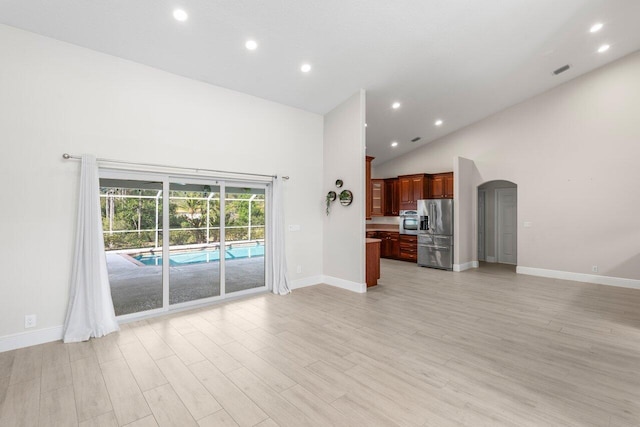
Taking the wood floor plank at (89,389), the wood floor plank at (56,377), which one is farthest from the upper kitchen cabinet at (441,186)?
the wood floor plank at (56,377)

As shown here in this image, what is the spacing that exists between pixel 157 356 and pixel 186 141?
9.37 ft

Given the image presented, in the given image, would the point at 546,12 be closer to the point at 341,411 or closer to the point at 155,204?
the point at 341,411

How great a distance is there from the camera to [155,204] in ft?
13.6

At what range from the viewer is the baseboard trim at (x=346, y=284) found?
522cm

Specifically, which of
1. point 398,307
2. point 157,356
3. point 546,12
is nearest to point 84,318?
point 157,356

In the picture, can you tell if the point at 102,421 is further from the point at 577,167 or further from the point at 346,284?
the point at 577,167

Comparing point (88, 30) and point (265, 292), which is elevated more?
point (88, 30)

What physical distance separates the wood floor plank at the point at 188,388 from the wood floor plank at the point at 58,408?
2.08 feet

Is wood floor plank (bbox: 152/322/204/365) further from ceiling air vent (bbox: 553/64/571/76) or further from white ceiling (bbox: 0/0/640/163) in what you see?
ceiling air vent (bbox: 553/64/571/76)

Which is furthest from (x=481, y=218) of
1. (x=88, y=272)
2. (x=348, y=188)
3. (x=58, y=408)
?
(x=58, y=408)

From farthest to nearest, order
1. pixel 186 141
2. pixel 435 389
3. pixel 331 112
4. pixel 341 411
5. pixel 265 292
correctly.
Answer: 1. pixel 331 112
2. pixel 265 292
3. pixel 186 141
4. pixel 435 389
5. pixel 341 411

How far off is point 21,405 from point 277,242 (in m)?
3.42

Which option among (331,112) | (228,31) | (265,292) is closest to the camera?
(228,31)

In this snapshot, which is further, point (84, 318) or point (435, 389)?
point (84, 318)
